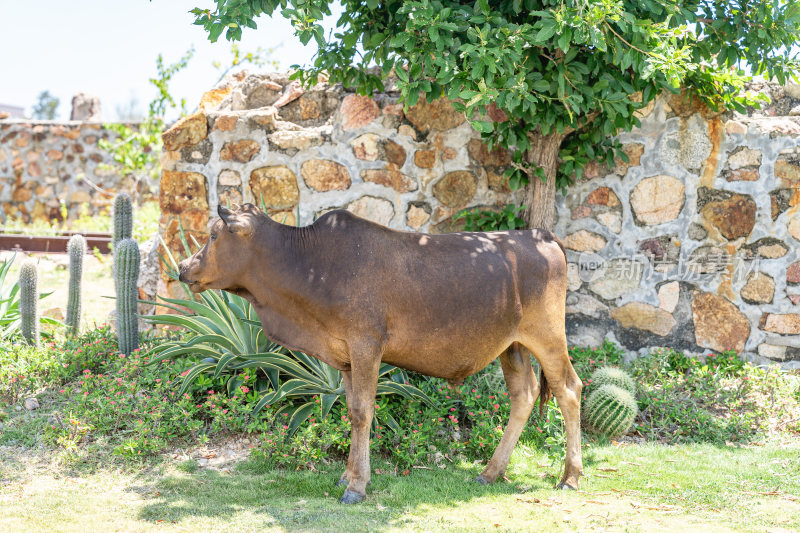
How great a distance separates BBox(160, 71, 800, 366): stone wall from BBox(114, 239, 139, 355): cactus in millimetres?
548

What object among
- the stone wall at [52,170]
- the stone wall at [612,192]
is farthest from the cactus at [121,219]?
the stone wall at [52,170]

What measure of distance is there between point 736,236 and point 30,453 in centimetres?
539

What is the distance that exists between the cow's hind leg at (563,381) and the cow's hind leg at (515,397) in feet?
0.55

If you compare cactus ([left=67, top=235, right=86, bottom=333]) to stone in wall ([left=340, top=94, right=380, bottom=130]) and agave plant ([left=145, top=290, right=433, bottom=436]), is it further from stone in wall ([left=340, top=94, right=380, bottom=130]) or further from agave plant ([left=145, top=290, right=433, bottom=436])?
stone in wall ([left=340, top=94, right=380, bottom=130])

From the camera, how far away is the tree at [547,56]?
13.5 feet

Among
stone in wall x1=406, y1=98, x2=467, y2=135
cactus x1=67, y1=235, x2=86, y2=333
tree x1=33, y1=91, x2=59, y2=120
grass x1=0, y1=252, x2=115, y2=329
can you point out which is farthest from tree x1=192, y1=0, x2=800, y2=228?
tree x1=33, y1=91, x2=59, y2=120

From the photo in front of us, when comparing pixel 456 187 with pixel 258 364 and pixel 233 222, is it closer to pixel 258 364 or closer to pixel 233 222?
pixel 258 364

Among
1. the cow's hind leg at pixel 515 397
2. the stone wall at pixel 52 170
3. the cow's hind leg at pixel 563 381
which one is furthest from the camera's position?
the stone wall at pixel 52 170

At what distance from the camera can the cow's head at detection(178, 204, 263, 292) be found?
3.52 meters

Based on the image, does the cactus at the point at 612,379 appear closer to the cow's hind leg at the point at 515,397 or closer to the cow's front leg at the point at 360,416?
the cow's hind leg at the point at 515,397

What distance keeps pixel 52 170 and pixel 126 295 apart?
961 centimetres

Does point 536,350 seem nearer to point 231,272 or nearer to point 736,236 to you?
point 231,272

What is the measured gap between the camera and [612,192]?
5.84 m

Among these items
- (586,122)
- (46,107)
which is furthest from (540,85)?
(46,107)
